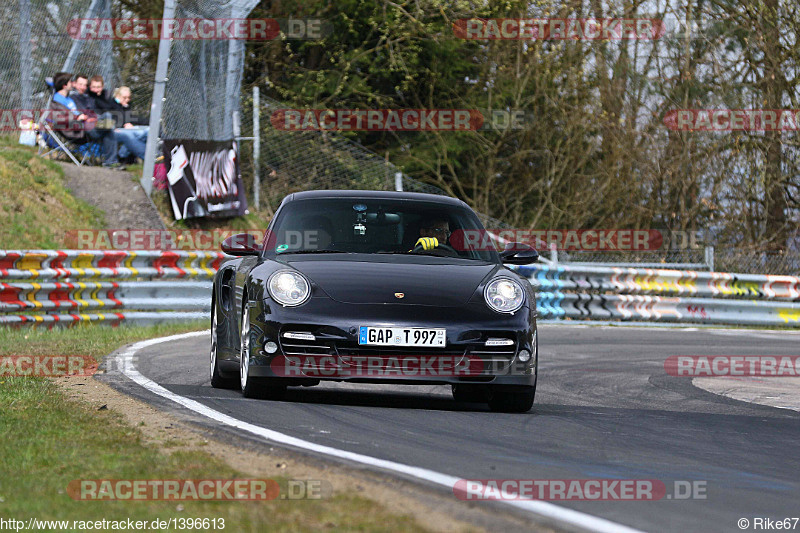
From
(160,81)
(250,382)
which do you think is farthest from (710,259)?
(250,382)

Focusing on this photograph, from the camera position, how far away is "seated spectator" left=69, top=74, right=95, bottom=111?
2130 cm

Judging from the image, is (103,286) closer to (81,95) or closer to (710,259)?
(81,95)

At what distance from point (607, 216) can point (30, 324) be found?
670 inches

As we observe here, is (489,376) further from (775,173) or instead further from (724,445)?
(775,173)

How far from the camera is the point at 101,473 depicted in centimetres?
529

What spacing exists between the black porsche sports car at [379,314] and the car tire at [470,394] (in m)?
0.01

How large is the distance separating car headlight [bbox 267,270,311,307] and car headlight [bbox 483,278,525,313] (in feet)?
3.69

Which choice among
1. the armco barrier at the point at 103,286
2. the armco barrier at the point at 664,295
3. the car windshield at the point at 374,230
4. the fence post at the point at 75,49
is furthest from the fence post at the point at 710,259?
the car windshield at the point at 374,230

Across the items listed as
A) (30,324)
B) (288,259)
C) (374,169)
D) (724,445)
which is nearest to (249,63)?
(374,169)

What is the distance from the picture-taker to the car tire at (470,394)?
8812 mm

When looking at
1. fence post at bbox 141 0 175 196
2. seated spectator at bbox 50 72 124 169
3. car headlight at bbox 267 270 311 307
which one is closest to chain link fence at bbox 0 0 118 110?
seated spectator at bbox 50 72 124 169

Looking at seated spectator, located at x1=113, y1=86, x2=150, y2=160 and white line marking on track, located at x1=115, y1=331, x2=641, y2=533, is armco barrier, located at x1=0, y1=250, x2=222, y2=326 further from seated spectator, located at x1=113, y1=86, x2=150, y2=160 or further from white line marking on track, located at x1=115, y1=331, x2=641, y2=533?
white line marking on track, located at x1=115, y1=331, x2=641, y2=533

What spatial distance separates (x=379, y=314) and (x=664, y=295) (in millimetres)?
15261

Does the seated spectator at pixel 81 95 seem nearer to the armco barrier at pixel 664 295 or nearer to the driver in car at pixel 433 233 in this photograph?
the armco barrier at pixel 664 295
